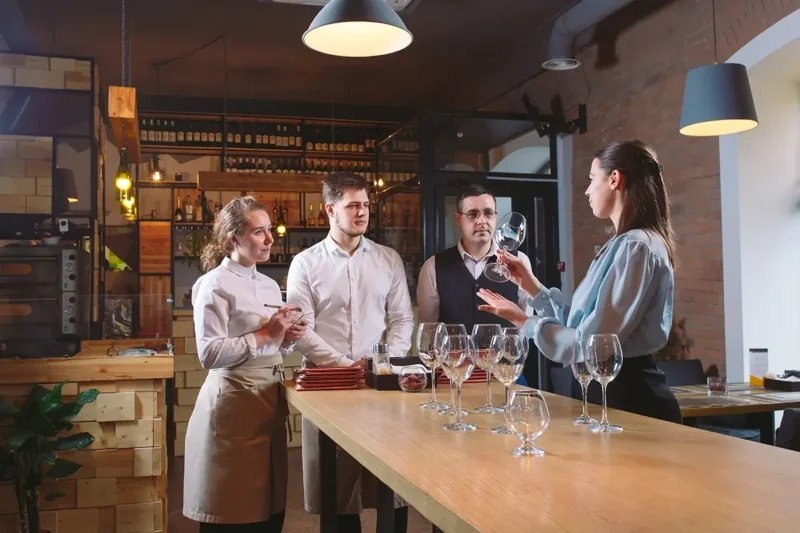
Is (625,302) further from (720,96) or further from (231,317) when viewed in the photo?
(720,96)

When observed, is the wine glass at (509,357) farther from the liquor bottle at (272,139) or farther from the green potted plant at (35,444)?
the liquor bottle at (272,139)

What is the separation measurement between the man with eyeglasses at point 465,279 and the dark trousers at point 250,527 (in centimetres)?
111

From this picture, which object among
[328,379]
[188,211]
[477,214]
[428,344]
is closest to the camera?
[428,344]

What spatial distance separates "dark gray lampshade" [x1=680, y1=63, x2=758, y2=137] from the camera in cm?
355

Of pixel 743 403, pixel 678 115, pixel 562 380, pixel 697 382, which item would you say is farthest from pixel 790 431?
pixel 678 115

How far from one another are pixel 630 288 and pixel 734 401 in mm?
1556

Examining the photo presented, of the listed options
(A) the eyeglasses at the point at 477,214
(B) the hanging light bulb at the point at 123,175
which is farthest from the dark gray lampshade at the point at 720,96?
(B) the hanging light bulb at the point at 123,175

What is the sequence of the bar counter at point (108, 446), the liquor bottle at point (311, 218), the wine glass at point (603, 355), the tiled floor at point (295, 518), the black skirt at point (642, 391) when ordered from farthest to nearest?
the liquor bottle at point (311, 218), the tiled floor at point (295, 518), the bar counter at point (108, 446), the black skirt at point (642, 391), the wine glass at point (603, 355)

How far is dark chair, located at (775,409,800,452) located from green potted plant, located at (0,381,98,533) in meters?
2.84

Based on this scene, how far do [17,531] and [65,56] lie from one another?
4731 millimetres

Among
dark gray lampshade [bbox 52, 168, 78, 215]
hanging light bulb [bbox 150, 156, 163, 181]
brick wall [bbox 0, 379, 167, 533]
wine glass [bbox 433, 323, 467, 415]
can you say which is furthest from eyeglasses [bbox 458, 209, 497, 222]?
hanging light bulb [bbox 150, 156, 163, 181]

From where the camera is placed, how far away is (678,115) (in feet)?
17.0

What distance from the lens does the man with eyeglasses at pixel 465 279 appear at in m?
3.32

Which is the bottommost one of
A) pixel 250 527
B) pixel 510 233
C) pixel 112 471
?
pixel 250 527
